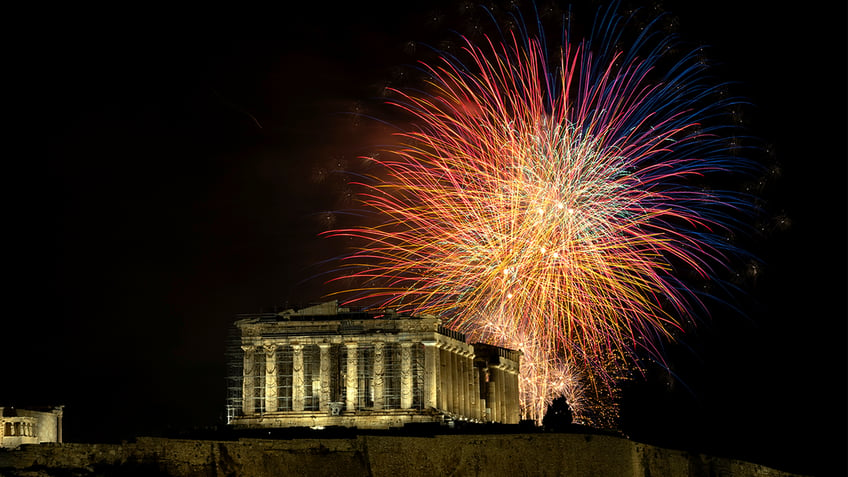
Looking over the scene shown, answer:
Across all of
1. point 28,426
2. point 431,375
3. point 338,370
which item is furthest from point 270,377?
point 28,426

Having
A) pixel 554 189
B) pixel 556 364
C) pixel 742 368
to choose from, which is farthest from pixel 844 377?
pixel 554 189

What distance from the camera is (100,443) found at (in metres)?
65.1

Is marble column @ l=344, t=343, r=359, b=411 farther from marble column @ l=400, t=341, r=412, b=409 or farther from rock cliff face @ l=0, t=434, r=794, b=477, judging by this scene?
rock cliff face @ l=0, t=434, r=794, b=477

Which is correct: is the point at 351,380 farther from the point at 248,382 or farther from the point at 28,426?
the point at 28,426

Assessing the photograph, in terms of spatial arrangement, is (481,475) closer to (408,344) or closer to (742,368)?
(408,344)

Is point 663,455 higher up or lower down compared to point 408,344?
lower down

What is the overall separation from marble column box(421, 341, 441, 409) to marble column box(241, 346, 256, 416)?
11.3 meters

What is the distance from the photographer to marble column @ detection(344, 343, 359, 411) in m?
81.6

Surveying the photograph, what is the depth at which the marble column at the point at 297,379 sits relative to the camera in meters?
81.9

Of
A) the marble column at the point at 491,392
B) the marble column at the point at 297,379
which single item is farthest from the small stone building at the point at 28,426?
the marble column at the point at 491,392

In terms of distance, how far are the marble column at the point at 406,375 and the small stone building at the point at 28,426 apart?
935 inches

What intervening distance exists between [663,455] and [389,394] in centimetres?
1998

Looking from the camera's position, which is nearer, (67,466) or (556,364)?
(67,466)

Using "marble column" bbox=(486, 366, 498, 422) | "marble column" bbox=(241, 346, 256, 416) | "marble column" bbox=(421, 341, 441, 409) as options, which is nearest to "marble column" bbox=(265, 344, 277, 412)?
"marble column" bbox=(241, 346, 256, 416)
